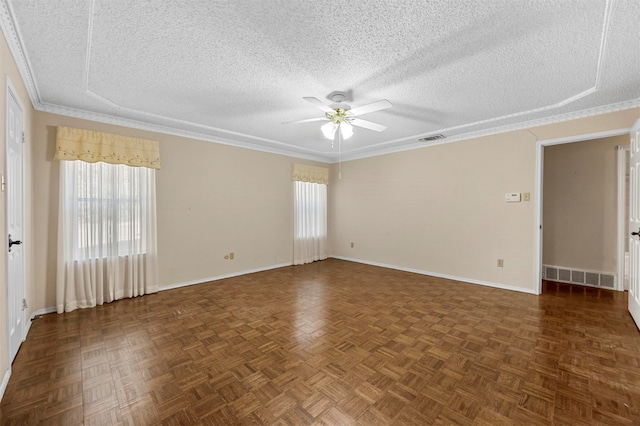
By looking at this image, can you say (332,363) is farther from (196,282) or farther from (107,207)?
(107,207)

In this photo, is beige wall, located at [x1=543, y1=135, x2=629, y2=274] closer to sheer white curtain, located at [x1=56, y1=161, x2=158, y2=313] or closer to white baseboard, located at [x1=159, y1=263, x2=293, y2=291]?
white baseboard, located at [x1=159, y1=263, x2=293, y2=291]

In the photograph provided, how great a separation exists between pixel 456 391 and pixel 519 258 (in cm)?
299

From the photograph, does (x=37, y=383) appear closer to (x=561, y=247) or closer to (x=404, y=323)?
(x=404, y=323)

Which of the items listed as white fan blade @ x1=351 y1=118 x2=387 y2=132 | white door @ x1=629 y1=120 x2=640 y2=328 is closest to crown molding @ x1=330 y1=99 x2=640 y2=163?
white door @ x1=629 y1=120 x2=640 y2=328

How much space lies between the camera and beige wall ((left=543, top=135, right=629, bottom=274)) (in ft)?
13.5

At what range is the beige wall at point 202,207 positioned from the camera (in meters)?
3.19

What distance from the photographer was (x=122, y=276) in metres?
3.65

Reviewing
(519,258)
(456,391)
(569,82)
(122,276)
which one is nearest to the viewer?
(456,391)

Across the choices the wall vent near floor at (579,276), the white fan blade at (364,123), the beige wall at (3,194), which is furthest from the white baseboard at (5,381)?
the wall vent near floor at (579,276)

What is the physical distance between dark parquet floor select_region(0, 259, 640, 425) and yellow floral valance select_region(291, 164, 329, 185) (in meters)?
2.89

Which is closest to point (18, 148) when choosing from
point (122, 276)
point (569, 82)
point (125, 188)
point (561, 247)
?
point (125, 188)

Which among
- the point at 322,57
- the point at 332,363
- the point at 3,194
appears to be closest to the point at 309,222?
the point at 332,363

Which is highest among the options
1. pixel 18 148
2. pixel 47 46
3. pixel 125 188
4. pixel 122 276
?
pixel 47 46

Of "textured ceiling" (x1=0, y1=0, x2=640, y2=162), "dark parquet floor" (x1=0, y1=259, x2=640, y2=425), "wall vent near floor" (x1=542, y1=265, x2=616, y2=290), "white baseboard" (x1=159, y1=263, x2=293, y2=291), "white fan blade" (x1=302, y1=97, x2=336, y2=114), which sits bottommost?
"dark parquet floor" (x1=0, y1=259, x2=640, y2=425)
